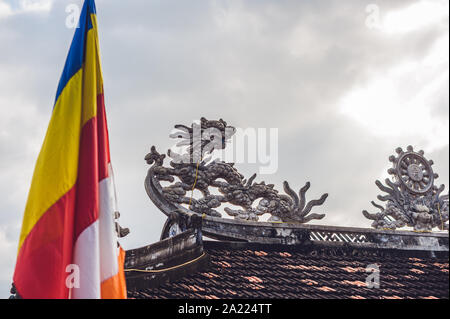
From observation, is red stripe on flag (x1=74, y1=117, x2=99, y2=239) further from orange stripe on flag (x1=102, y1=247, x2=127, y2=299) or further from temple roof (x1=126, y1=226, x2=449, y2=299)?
temple roof (x1=126, y1=226, x2=449, y2=299)

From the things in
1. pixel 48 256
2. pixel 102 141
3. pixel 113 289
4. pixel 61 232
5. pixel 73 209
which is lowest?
pixel 113 289

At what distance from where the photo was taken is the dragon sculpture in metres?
8.95

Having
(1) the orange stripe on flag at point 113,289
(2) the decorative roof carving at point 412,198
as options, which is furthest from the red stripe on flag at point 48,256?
(2) the decorative roof carving at point 412,198

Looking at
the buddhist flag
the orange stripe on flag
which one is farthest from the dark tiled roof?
the buddhist flag

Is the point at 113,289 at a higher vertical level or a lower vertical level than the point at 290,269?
lower

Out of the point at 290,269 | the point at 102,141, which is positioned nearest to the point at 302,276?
the point at 290,269

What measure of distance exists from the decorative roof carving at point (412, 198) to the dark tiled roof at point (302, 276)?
28.3 inches

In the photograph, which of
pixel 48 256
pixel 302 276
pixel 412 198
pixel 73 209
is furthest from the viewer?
pixel 412 198

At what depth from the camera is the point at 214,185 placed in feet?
30.5

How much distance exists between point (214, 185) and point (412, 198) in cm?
418

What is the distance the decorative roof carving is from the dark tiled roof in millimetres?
718

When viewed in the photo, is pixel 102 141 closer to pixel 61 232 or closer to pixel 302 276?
pixel 61 232

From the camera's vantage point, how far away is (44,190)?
5098 millimetres

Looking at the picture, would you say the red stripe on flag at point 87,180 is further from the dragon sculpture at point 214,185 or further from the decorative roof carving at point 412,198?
the decorative roof carving at point 412,198
